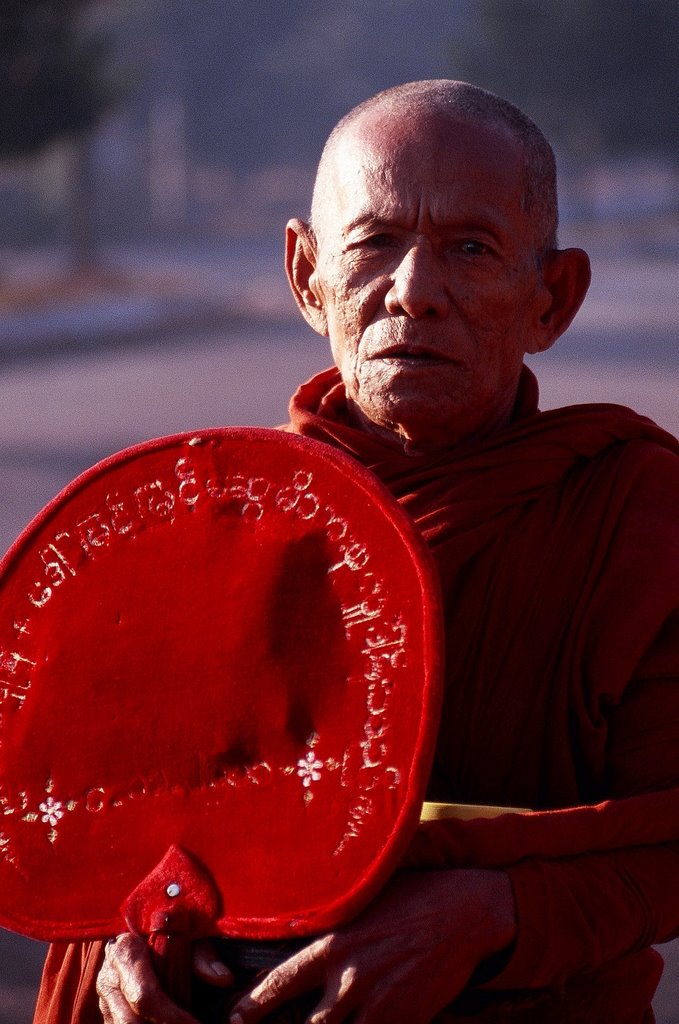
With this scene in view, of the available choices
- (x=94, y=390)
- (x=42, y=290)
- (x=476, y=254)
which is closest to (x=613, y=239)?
(x=42, y=290)

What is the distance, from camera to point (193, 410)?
12.1 m

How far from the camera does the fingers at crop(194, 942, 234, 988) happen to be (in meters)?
1.54

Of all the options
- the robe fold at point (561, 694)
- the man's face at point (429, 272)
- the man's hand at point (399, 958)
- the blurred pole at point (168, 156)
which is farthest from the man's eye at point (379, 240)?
the blurred pole at point (168, 156)

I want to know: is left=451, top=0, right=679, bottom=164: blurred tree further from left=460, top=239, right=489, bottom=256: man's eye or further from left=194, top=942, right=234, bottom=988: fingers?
left=194, top=942, right=234, bottom=988: fingers

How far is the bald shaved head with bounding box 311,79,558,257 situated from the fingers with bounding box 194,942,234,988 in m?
0.81

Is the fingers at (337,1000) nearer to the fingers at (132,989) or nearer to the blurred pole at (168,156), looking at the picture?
the fingers at (132,989)

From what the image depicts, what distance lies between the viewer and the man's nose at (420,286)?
170cm

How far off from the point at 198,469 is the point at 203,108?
44.0 meters

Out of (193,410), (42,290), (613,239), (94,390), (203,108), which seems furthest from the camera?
(203,108)

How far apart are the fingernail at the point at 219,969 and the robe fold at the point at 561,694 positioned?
0.20 m

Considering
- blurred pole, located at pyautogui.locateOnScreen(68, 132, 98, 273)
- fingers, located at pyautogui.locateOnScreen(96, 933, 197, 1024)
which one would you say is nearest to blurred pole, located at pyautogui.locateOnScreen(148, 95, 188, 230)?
blurred pole, located at pyautogui.locateOnScreen(68, 132, 98, 273)

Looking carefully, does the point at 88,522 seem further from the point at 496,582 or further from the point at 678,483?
the point at 678,483

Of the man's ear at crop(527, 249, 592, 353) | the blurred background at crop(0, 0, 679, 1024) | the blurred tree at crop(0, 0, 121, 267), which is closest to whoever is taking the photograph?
the man's ear at crop(527, 249, 592, 353)

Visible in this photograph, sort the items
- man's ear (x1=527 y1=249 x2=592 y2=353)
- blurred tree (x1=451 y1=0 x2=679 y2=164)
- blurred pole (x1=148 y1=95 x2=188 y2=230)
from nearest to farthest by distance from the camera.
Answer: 1. man's ear (x1=527 y1=249 x2=592 y2=353)
2. blurred tree (x1=451 y1=0 x2=679 y2=164)
3. blurred pole (x1=148 y1=95 x2=188 y2=230)
